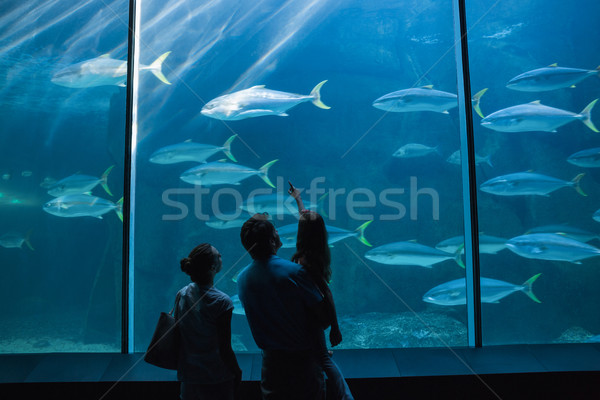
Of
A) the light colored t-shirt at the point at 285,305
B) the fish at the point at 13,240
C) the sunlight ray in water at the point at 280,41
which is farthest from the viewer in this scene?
the sunlight ray in water at the point at 280,41

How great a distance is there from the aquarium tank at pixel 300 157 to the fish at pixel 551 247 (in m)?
1.40

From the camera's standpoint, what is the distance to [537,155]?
6027 mm

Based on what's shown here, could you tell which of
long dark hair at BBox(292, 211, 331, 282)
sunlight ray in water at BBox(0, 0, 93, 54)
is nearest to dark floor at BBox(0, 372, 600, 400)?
long dark hair at BBox(292, 211, 331, 282)

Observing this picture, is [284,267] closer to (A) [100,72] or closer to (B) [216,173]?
(B) [216,173]

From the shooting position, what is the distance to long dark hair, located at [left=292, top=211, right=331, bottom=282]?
57.6 inches

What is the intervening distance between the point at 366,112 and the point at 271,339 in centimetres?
578

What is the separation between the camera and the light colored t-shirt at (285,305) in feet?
4.57

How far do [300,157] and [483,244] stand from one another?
318cm

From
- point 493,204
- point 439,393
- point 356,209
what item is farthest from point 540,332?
point 439,393

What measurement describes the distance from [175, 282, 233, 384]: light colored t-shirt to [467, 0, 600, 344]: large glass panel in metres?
3.12

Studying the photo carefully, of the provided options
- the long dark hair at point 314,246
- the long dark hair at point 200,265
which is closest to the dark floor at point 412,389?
the long dark hair at point 200,265

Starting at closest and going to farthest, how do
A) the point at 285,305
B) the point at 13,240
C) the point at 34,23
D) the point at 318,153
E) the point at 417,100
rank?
the point at 285,305
the point at 417,100
the point at 13,240
the point at 34,23
the point at 318,153

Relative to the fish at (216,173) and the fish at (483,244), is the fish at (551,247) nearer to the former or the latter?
the fish at (483,244)

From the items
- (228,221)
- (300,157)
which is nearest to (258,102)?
(228,221)
